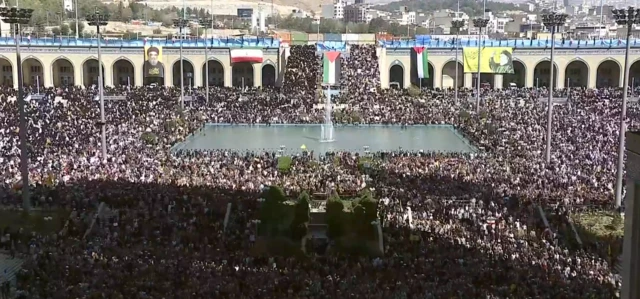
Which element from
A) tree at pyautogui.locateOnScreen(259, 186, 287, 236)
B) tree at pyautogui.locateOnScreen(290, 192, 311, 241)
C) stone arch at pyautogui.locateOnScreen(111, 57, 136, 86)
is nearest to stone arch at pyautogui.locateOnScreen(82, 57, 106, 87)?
stone arch at pyautogui.locateOnScreen(111, 57, 136, 86)

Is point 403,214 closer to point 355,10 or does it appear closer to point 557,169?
point 557,169

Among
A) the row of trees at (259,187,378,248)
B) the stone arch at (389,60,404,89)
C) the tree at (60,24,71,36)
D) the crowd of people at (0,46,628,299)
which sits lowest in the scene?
the crowd of people at (0,46,628,299)

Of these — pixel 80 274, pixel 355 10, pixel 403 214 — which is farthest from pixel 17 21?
pixel 355 10

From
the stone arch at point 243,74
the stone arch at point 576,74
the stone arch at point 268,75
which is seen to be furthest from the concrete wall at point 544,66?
the stone arch at point 243,74

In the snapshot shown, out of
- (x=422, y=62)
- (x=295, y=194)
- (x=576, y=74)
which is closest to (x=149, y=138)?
(x=295, y=194)

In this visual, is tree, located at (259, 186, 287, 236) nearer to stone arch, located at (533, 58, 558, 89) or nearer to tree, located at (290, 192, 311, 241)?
tree, located at (290, 192, 311, 241)

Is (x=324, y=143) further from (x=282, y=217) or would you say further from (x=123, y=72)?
(x=123, y=72)
